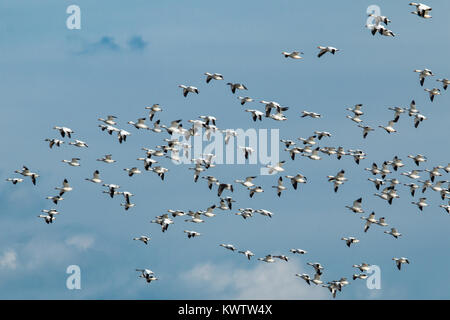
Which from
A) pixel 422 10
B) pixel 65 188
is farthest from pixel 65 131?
pixel 422 10

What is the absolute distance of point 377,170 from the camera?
16038 cm

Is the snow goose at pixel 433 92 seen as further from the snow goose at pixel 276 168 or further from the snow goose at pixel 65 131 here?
the snow goose at pixel 65 131

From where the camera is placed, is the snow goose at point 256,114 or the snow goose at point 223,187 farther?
the snow goose at point 256,114

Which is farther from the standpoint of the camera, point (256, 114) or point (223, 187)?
point (256, 114)

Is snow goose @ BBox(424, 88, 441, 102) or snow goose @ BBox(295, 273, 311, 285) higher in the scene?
snow goose @ BBox(424, 88, 441, 102)

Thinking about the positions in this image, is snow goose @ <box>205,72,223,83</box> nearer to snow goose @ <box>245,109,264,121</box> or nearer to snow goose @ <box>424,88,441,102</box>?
snow goose @ <box>245,109,264,121</box>

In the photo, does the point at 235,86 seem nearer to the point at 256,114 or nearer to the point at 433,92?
the point at 256,114

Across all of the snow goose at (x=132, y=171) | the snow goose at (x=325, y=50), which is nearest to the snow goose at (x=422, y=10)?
the snow goose at (x=325, y=50)

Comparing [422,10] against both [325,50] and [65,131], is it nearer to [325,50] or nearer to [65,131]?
[325,50]

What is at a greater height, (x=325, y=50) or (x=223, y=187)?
(x=325, y=50)

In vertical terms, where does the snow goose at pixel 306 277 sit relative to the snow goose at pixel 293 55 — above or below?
below

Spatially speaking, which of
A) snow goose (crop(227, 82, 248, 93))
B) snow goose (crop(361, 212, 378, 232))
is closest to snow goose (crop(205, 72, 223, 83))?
snow goose (crop(227, 82, 248, 93))
